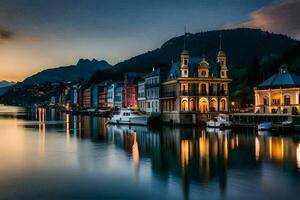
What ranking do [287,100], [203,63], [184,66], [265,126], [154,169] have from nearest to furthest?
1. [154,169]
2. [265,126]
3. [287,100]
4. [184,66]
5. [203,63]

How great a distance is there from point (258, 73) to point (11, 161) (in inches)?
3679

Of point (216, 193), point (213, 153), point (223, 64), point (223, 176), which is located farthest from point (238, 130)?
point (216, 193)

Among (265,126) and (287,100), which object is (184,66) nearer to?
(287,100)

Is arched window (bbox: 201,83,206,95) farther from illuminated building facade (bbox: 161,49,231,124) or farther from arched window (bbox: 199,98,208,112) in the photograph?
arched window (bbox: 199,98,208,112)

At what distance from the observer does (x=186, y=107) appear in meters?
88.1

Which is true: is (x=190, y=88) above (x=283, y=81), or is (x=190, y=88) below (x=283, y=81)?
below

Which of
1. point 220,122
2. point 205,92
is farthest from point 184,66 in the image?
point 220,122

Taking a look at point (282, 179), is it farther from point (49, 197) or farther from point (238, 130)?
point (238, 130)

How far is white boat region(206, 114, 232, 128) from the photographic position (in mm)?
79375

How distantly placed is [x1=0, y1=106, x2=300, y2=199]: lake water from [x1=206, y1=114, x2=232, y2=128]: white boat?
18015mm

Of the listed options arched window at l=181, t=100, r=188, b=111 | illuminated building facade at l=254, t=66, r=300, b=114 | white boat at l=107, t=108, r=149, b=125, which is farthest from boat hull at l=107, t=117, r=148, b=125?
illuminated building facade at l=254, t=66, r=300, b=114

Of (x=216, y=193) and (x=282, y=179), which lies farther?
(x=282, y=179)

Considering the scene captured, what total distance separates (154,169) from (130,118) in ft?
190

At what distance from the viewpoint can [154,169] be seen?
123 feet
